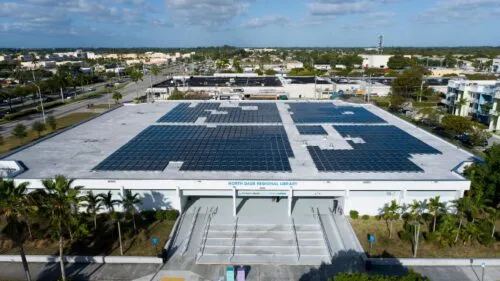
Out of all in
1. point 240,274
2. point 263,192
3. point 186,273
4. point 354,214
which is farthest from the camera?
point 263,192

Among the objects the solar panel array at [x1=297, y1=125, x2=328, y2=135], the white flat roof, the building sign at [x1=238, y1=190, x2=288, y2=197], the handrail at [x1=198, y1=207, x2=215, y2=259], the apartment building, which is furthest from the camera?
the apartment building

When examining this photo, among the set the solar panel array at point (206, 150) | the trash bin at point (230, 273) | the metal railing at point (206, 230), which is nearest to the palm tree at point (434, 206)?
the solar panel array at point (206, 150)

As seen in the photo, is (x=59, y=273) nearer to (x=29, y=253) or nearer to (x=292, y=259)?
(x=29, y=253)

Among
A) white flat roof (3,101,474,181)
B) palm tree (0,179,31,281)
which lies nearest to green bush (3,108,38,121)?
white flat roof (3,101,474,181)

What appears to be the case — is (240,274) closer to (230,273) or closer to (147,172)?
(230,273)

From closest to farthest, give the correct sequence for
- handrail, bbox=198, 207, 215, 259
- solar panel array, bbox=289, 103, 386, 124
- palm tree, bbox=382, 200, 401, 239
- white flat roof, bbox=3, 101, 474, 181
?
1. handrail, bbox=198, 207, 215, 259
2. palm tree, bbox=382, 200, 401, 239
3. white flat roof, bbox=3, 101, 474, 181
4. solar panel array, bbox=289, 103, 386, 124

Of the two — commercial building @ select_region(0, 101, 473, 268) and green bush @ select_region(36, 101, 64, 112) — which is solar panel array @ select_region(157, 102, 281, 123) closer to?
commercial building @ select_region(0, 101, 473, 268)

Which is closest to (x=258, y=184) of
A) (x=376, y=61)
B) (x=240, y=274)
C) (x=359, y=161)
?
(x=240, y=274)

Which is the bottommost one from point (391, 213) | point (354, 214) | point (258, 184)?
point (354, 214)

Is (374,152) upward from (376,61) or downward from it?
downward
